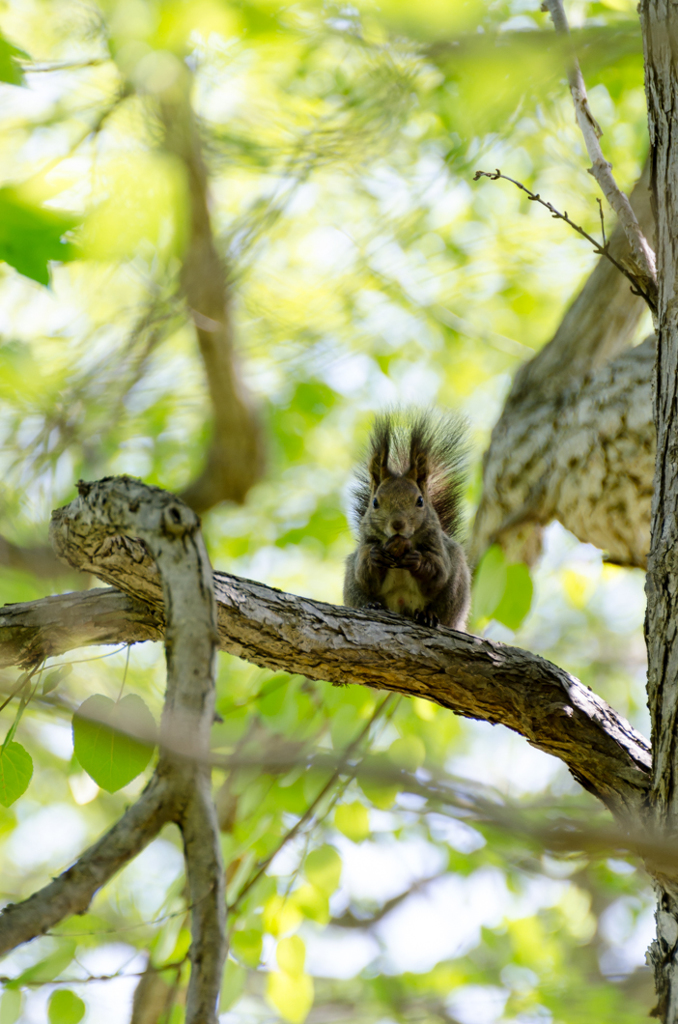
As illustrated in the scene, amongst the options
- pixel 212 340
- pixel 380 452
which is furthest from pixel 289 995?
pixel 212 340

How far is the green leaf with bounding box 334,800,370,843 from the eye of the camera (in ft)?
7.29

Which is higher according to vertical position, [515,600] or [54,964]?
[515,600]

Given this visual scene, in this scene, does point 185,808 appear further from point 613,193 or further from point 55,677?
point 613,193

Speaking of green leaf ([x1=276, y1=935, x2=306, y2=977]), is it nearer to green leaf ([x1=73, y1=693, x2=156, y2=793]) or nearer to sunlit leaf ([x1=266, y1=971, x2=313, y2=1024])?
sunlit leaf ([x1=266, y1=971, x2=313, y2=1024])

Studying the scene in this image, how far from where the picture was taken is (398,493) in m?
2.53

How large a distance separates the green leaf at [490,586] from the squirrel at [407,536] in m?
0.23

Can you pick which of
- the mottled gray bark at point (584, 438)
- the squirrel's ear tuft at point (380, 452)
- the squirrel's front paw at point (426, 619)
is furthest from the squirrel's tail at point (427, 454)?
the squirrel's front paw at point (426, 619)

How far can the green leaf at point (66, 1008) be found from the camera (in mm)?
1577

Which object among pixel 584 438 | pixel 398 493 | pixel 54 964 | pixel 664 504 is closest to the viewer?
pixel 664 504

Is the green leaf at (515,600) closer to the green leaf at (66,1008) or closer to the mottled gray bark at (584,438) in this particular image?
the mottled gray bark at (584,438)

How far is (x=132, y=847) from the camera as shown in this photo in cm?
77

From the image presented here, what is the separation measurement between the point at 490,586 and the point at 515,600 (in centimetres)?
7

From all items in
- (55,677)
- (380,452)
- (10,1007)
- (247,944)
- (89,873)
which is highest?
(380,452)

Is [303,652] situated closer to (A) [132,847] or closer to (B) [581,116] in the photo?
(A) [132,847]
